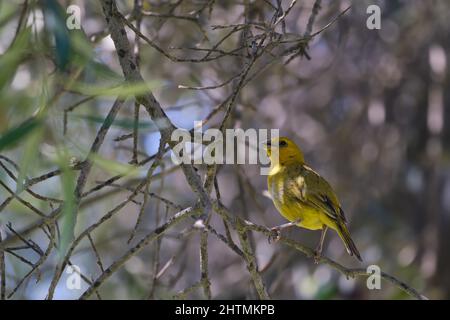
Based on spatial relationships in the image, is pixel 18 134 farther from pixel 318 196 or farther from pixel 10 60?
pixel 318 196

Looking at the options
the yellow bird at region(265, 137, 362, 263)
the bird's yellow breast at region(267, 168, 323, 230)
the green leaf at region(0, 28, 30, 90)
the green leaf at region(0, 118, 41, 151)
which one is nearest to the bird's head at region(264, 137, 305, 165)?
the yellow bird at region(265, 137, 362, 263)

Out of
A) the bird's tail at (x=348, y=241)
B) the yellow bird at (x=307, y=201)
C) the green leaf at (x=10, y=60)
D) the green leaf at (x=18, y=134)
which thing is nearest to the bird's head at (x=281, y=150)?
the yellow bird at (x=307, y=201)

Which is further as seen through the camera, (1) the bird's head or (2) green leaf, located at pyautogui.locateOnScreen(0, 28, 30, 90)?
(1) the bird's head

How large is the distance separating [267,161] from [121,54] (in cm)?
287

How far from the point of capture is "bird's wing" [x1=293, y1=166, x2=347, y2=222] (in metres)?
4.77

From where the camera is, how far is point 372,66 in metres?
7.28

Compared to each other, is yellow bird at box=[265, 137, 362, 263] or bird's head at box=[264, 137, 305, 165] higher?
bird's head at box=[264, 137, 305, 165]

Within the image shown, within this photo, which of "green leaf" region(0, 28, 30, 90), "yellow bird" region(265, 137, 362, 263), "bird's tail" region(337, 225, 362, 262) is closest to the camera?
"green leaf" region(0, 28, 30, 90)

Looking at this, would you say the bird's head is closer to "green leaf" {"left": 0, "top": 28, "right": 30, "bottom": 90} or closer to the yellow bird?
the yellow bird

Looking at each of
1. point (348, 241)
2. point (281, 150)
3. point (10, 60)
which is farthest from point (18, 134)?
point (281, 150)

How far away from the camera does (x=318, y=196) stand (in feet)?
16.0
